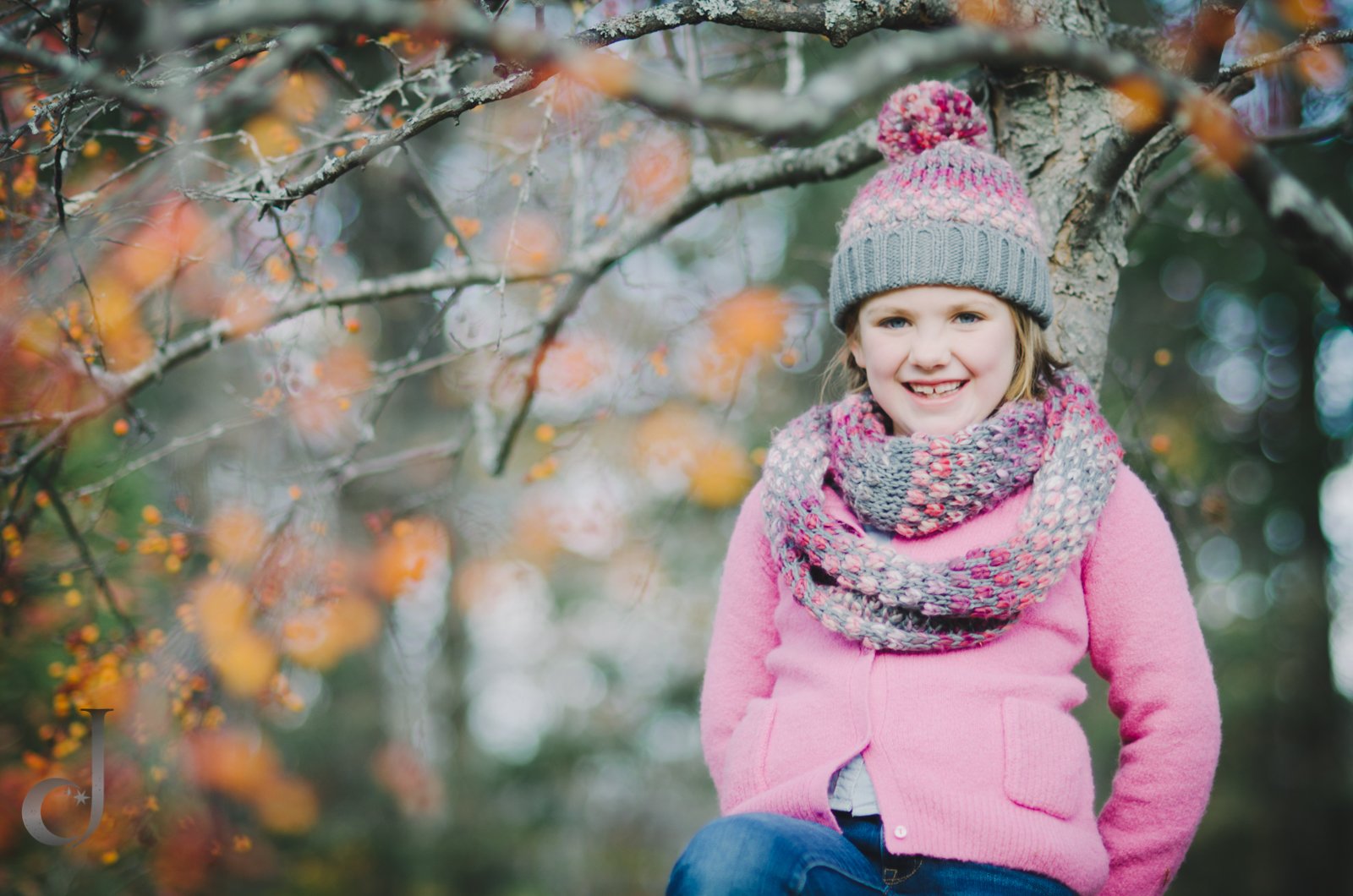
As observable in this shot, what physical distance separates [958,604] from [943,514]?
19 cm

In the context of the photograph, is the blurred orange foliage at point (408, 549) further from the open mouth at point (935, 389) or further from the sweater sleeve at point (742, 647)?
the open mouth at point (935, 389)

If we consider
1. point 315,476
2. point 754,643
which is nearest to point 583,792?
point 315,476

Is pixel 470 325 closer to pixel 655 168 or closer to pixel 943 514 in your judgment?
pixel 655 168

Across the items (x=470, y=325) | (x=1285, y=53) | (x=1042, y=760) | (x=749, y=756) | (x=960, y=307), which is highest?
(x=1285, y=53)

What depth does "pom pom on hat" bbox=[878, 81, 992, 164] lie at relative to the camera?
1.87m

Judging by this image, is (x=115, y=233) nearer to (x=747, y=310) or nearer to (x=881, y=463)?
(x=747, y=310)

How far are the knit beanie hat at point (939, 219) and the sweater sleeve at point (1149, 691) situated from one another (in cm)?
46

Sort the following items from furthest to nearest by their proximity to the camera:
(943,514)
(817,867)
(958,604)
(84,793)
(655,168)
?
(655,168), (84,793), (943,514), (958,604), (817,867)

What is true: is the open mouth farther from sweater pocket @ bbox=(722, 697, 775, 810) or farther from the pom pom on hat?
sweater pocket @ bbox=(722, 697, 775, 810)

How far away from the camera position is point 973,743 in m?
1.60

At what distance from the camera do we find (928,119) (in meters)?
1.87

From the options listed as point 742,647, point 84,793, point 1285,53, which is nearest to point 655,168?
point 742,647

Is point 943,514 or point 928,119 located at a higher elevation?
point 928,119

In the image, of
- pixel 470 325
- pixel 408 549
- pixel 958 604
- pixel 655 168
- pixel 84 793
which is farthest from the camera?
pixel 655 168
